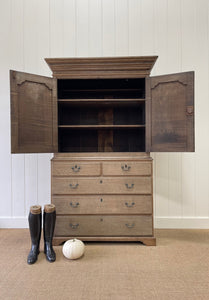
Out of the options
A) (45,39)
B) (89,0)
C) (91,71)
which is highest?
(89,0)

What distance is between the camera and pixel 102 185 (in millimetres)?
1846

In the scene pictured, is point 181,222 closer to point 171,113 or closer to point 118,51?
point 171,113

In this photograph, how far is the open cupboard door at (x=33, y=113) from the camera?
1.64 metres

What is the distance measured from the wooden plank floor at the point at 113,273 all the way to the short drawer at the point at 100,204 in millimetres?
332

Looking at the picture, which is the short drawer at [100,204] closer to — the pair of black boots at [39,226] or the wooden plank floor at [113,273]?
the pair of black boots at [39,226]

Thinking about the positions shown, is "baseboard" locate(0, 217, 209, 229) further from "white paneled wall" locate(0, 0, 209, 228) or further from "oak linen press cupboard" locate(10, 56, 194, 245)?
"oak linen press cupboard" locate(10, 56, 194, 245)

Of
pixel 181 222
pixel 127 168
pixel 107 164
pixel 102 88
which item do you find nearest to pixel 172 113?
pixel 127 168

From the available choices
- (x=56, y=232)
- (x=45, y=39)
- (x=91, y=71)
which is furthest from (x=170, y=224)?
(x=45, y=39)

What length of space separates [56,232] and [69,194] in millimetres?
374

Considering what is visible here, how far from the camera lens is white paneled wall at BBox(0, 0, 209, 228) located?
2.28 meters

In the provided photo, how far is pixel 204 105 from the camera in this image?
2.27m

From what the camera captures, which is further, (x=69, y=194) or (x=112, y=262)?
(x=69, y=194)

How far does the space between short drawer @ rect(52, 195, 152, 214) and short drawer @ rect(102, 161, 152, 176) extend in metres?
0.22

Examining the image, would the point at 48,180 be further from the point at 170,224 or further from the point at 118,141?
the point at 170,224
